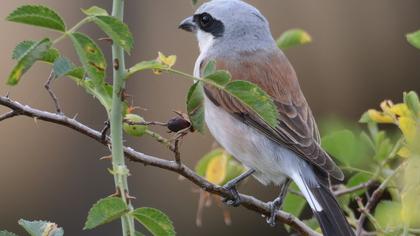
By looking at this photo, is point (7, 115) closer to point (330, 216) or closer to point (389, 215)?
point (389, 215)

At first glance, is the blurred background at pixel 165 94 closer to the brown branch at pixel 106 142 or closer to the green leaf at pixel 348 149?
the green leaf at pixel 348 149

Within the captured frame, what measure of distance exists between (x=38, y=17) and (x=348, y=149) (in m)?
1.00

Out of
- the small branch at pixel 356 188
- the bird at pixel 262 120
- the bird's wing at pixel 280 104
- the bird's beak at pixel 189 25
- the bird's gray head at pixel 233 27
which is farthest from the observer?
the bird's beak at pixel 189 25

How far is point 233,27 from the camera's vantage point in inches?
120

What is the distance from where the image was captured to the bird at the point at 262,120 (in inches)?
93.8

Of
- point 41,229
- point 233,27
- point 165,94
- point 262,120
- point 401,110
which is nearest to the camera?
point 41,229

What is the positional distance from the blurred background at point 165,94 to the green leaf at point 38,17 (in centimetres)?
337

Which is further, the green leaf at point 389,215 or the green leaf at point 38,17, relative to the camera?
the green leaf at point 389,215

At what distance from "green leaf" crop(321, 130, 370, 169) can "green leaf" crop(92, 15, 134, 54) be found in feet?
3.00

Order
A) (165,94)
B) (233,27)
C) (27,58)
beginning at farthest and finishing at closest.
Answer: (165,94) < (233,27) < (27,58)

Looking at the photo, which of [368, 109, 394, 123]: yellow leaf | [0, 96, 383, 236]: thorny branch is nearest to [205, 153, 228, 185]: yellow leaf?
[0, 96, 383, 236]: thorny branch

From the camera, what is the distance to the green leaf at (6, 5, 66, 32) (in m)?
1.20

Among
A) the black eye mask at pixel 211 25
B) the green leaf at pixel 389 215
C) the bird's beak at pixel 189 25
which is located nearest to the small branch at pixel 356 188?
the green leaf at pixel 389 215

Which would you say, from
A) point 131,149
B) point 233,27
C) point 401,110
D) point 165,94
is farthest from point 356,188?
point 165,94
